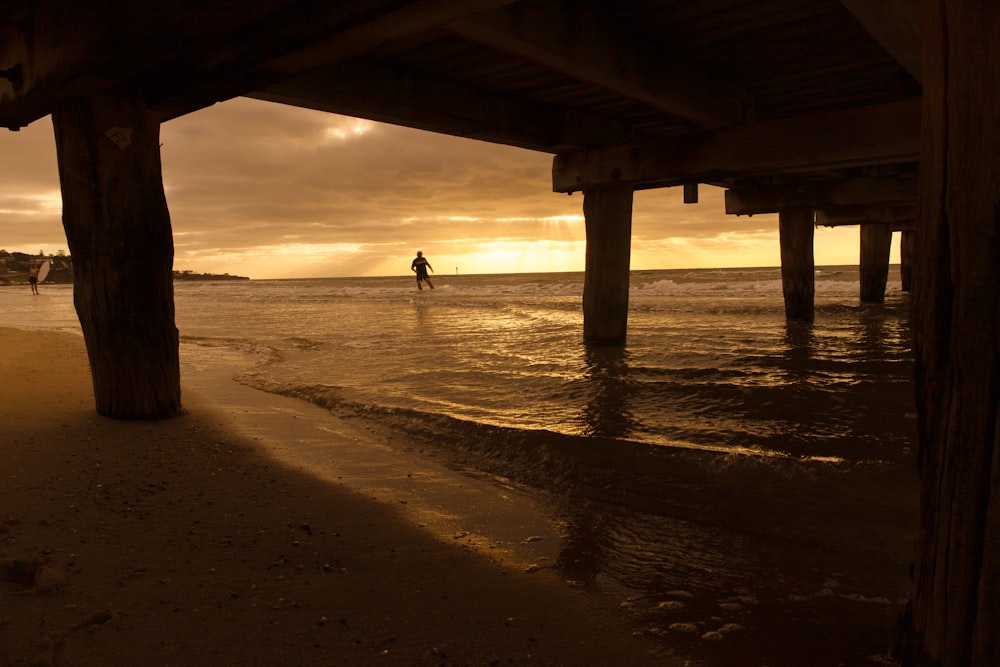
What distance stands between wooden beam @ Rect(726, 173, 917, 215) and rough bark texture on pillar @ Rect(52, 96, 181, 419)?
10426mm

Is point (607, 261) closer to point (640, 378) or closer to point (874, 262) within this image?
point (640, 378)

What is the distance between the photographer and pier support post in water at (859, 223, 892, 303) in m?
17.5

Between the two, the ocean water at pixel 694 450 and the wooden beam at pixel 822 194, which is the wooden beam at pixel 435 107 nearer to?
the ocean water at pixel 694 450

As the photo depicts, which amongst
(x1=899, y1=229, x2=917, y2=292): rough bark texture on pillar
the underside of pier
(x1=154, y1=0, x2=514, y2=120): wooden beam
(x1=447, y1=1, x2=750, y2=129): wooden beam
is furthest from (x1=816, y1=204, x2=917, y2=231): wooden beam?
(x1=154, y1=0, x2=514, y2=120): wooden beam

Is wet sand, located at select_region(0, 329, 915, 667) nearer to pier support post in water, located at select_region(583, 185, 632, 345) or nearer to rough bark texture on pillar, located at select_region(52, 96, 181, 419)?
rough bark texture on pillar, located at select_region(52, 96, 181, 419)

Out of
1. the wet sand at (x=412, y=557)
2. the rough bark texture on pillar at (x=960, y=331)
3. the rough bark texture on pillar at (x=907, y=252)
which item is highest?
the rough bark texture on pillar at (x=907, y=252)

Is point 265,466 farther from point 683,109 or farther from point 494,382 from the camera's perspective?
point 683,109

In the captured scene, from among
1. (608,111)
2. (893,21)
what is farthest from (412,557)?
(608,111)

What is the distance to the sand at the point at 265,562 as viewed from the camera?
1744 mm

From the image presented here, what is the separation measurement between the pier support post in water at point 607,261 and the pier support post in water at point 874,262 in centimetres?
1264

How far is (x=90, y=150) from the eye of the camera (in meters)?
3.64

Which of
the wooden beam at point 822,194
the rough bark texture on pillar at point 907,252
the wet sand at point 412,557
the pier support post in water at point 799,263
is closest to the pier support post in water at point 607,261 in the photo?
the wooden beam at point 822,194

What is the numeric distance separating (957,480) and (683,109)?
4882mm

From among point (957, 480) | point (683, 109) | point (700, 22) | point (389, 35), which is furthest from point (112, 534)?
point (683, 109)
